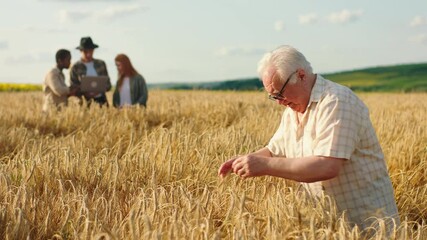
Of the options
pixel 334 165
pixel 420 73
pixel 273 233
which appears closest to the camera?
pixel 273 233

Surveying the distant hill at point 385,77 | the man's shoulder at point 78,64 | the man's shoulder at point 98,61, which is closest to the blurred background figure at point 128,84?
the man's shoulder at point 98,61

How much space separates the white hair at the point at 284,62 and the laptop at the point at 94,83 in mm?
5711

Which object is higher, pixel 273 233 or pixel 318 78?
pixel 318 78

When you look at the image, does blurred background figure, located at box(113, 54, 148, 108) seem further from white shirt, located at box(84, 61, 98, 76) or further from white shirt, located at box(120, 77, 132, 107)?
white shirt, located at box(84, 61, 98, 76)

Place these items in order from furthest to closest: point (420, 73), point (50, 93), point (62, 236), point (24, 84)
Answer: point (420, 73) < point (24, 84) < point (50, 93) < point (62, 236)

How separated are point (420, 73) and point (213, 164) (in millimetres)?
48400

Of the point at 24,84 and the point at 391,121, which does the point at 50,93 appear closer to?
the point at 391,121

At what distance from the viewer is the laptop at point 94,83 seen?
8.39 metres

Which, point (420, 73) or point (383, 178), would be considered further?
point (420, 73)

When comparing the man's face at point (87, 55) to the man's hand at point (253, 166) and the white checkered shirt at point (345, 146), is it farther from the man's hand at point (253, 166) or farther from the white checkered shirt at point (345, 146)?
the man's hand at point (253, 166)

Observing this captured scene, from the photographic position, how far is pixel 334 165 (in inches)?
112

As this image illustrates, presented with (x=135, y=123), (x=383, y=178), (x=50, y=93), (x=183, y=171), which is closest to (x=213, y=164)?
(x=183, y=171)

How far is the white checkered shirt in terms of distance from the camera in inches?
113

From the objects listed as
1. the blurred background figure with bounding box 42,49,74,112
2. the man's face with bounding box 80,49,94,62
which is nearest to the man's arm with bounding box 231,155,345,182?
the blurred background figure with bounding box 42,49,74,112
